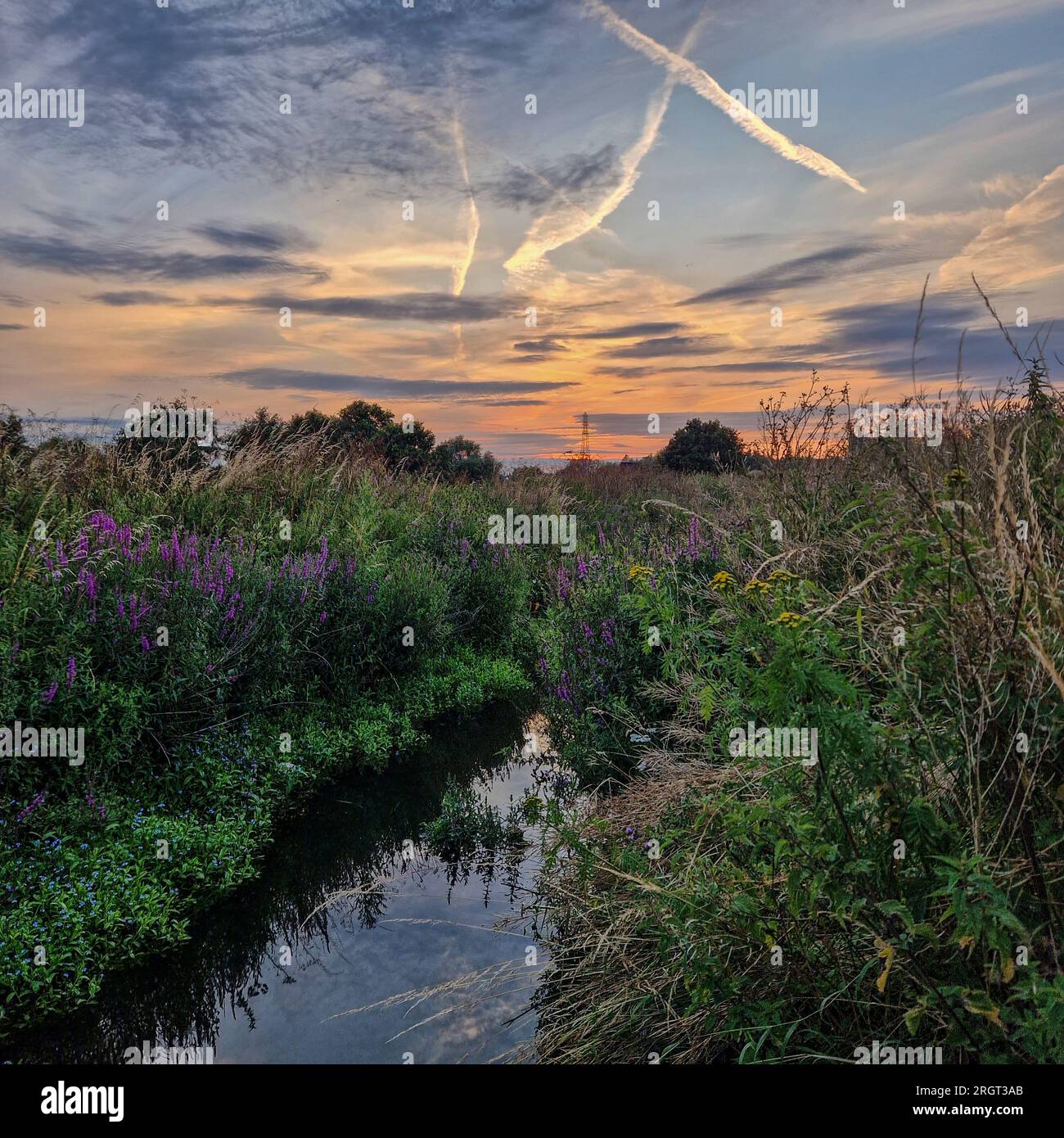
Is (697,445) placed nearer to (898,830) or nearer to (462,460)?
(462,460)

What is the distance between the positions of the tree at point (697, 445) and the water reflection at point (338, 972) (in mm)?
28831

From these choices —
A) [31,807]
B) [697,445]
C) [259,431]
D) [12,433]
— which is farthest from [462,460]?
[31,807]

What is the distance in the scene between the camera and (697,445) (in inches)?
1358

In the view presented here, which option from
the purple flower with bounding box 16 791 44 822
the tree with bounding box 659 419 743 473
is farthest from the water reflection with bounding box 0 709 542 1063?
the tree with bounding box 659 419 743 473

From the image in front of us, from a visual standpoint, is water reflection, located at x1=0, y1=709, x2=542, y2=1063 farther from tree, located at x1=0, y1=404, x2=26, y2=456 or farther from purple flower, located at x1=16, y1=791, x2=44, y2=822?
tree, located at x1=0, y1=404, x2=26, y2=456

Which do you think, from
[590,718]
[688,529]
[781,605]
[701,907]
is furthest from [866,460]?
[701,907]

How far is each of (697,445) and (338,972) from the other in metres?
31.9

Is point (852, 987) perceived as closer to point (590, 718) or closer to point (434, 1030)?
point (434, 1030)

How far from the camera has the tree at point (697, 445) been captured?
33.8m

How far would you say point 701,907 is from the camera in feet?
10.2

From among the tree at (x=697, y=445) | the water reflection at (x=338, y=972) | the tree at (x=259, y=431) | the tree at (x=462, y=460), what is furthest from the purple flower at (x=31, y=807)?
the tree at (x=697, y=445)

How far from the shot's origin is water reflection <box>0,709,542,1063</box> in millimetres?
4074

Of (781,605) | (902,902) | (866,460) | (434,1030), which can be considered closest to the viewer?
(902,902)

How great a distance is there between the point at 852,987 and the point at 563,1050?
4.73 ft
